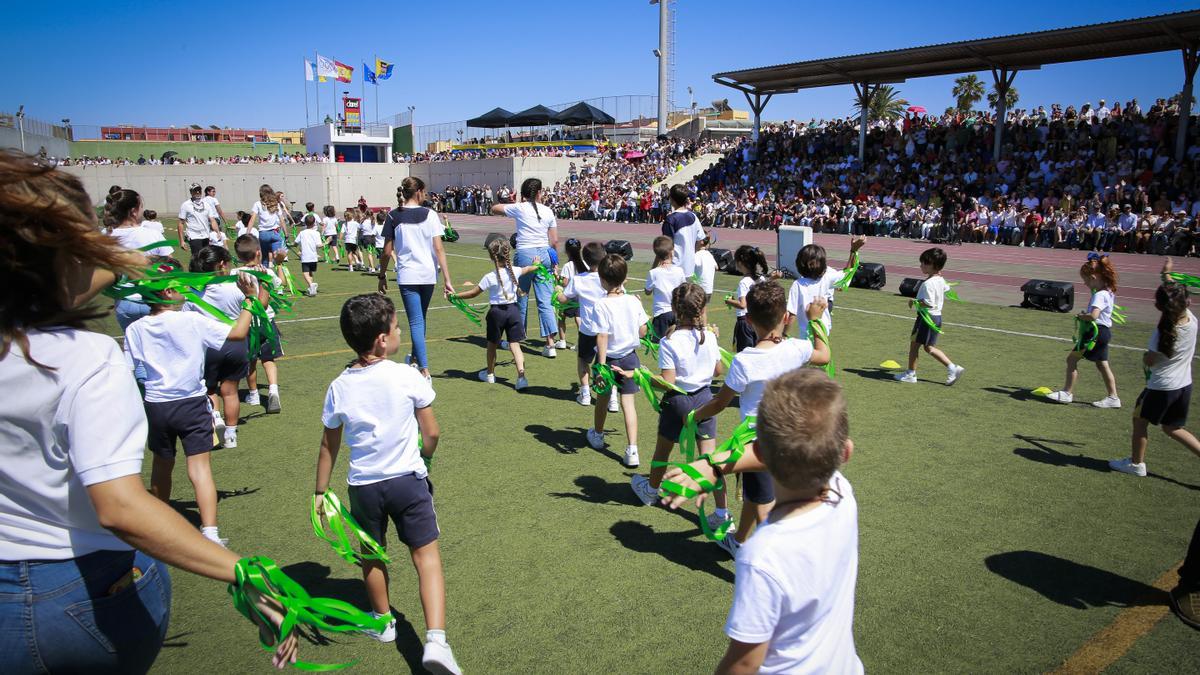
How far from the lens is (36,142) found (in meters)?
49.2

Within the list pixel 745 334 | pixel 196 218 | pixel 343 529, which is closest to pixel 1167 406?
pixel 745 334

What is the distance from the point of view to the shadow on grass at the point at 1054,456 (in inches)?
240

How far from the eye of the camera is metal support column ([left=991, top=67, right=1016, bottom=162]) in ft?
89.5

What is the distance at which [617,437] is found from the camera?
677 centimetres

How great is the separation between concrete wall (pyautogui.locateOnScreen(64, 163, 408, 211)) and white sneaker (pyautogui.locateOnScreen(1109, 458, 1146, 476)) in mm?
48292

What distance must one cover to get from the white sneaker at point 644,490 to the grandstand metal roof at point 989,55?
2557cm

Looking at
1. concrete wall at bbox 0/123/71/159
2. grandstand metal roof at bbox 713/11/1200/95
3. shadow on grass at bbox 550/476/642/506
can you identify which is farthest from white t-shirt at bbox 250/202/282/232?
concrete wall at bbox 0/123/71/159

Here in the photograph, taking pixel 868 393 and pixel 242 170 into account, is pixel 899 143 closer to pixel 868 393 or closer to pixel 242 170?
pixel 868 393

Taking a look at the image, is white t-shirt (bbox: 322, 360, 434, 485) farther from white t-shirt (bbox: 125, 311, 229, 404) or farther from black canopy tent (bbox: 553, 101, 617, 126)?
black canopy tent (bbox: 553, 101, 617, 126)

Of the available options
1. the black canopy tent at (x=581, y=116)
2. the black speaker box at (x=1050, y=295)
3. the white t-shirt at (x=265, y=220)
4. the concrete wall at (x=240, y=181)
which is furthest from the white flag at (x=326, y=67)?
the black speaker box at (x=1050, y=295)

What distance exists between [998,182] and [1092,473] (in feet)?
79.6

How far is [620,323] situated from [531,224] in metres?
3.64

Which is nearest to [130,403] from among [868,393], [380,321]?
[380,321]

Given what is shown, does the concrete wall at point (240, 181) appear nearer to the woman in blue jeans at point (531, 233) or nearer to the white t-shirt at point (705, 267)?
the woman in blue jeans at point (531, 233)
